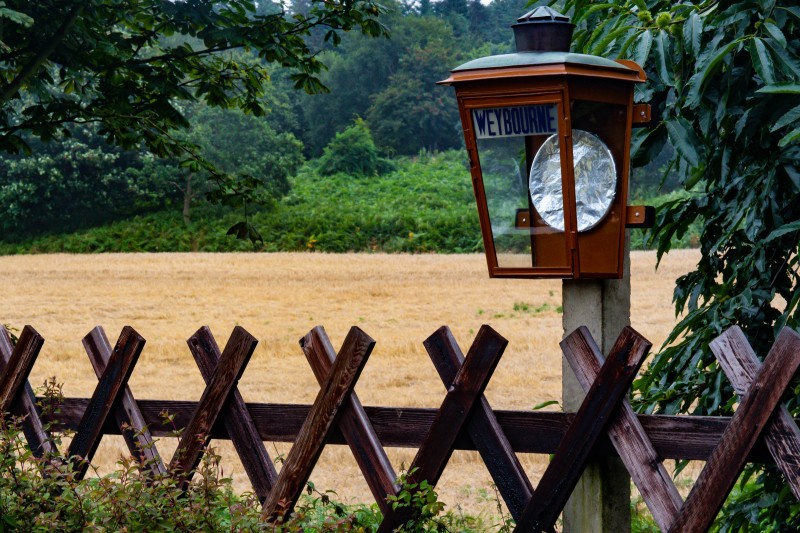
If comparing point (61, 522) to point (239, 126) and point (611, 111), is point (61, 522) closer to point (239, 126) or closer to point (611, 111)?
point (611, 111)

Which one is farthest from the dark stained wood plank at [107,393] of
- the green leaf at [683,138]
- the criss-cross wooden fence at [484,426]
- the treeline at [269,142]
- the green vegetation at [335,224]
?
the green vegetation at [335,224]

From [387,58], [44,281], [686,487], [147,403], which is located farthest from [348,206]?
[147,403]

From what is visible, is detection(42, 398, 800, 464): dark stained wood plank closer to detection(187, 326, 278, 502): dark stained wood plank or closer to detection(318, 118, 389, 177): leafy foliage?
detection(187, 326, 278, 502): dark stained wood plank

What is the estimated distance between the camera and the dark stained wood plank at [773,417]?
7.27 feet

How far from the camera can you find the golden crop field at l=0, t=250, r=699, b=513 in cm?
918

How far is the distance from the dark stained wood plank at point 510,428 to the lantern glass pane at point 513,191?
17.1 inches

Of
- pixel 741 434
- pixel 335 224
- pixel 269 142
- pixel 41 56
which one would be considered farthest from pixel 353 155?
pixel 741 434

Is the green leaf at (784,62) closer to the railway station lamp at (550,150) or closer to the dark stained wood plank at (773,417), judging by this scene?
the railway station lamp at (550,150)

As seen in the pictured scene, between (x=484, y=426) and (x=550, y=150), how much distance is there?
30.4 inches

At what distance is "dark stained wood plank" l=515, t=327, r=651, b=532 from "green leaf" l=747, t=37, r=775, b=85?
2.28 ft

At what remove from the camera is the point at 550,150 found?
2.64 m

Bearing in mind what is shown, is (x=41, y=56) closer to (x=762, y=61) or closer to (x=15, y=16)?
(x=15, y=16)

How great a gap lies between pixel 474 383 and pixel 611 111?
0.82 metres

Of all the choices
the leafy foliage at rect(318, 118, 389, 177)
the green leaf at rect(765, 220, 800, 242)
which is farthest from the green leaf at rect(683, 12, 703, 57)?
the leafy foliage at rect(318, 118, 389, 177)
